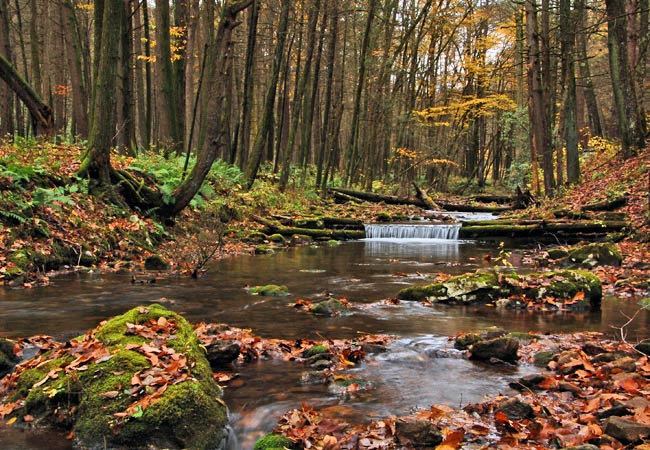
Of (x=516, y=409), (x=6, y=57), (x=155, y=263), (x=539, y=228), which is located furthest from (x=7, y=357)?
(x=539, y=228)

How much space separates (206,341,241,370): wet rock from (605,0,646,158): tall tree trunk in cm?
→ 1631

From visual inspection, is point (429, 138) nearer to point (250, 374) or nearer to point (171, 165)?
point (171, 165)

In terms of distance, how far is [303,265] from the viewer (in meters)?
13.0

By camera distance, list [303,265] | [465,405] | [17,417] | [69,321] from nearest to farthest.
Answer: [17,417] < [465,405] < [69,321] < [303,265]

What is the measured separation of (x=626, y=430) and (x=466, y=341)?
9.14 feet

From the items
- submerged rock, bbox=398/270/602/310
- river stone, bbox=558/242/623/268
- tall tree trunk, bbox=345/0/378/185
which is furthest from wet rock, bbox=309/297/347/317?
tall tree trunk, bbox=345/0/378/185

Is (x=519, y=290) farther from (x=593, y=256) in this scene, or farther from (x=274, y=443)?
(x=274, y=443)

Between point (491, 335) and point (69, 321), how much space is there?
564 centimetres

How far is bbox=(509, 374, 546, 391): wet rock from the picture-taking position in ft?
16.0

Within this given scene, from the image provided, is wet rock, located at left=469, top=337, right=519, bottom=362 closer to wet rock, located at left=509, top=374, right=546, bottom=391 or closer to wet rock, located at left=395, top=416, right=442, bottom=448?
wet rock, located at left=509, top=374, right=546, bottom=391

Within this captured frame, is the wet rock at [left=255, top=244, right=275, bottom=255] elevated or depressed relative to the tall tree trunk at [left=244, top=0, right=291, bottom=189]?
depressed

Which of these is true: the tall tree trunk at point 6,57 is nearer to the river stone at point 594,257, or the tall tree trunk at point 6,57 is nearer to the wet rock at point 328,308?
the wet rock at point 328,308

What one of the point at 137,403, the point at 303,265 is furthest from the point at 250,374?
the point at 303,265

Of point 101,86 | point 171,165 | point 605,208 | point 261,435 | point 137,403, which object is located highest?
point 101,86
